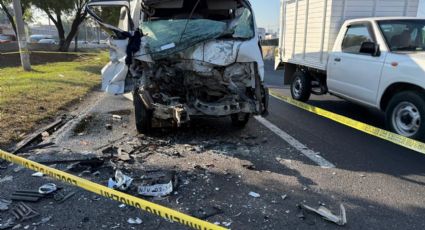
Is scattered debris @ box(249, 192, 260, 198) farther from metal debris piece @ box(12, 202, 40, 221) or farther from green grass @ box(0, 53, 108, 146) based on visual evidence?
green grass @ box(0, 53, 108, 146)

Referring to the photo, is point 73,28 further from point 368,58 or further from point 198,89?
point 368,58

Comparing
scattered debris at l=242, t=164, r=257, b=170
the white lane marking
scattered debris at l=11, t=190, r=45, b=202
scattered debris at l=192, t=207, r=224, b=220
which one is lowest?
the white lane marking

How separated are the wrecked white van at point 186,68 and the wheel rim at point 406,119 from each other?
215 centimetres

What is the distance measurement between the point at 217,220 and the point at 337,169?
214cm

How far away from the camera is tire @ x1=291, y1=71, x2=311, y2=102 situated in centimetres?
913

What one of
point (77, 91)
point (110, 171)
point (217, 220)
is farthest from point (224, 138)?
point (77, 91)

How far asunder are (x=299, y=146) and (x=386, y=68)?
1.97m

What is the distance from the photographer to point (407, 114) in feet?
19.2

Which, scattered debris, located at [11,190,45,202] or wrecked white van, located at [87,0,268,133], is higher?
wrecked white van, located at [87,0,268,133]

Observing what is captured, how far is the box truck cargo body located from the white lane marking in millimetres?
2010

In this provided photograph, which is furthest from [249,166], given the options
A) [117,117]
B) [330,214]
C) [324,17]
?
[324,17]

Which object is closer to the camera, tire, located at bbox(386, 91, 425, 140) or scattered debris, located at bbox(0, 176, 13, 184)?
scattered debris, located at bbox(0, 176, 13, 184)

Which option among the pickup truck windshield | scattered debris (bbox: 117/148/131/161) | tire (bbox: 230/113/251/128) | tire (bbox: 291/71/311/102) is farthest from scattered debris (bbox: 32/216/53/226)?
tire (bbox: 291/71/311/102)

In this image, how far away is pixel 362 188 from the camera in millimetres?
4309
